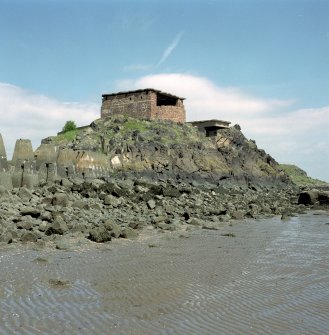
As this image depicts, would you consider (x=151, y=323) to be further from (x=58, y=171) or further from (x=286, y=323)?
(x=58, y=171)

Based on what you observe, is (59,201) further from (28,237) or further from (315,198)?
(315,198)

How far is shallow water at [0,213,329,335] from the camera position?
5.80m

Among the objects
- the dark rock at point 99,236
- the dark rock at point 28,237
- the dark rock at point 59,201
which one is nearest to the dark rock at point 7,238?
the dark rock at point 28,237

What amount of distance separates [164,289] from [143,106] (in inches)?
2414

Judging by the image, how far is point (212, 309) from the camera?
6.61m

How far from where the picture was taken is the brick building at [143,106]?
67.8m

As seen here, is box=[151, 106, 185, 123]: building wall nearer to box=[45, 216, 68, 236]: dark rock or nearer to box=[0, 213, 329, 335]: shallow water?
box=[45, 216, 68, 236]: dark rock

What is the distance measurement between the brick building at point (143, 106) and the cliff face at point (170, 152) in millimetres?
2591

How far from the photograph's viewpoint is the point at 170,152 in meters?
53.9

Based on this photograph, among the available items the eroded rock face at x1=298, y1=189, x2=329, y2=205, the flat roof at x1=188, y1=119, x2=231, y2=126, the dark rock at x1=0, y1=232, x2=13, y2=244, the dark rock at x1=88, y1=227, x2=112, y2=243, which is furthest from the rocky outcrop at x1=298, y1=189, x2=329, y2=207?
the flat roof at x1=188, y1=119, x2=231, y2=126

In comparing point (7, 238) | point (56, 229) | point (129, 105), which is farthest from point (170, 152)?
point (7, 238)

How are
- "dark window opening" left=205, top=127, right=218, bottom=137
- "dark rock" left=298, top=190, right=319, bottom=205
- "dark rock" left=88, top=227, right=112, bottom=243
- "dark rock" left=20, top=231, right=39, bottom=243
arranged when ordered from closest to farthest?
"dark rock" left=20, top=231, right=39, bottom=243 → "dark rock" left=88, top=227, right=112, bottom=243 → "dark rock" left=298, top=190, right=319, bottom=205 → "dark window opening" left=205, top=127, right=218, bottom=137

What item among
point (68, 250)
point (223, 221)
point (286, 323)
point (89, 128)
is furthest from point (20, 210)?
point (89, 128)

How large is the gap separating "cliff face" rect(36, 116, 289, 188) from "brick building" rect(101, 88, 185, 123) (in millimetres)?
2591
